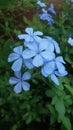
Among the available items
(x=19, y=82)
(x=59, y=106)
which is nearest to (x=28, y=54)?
(x=19, y=82)

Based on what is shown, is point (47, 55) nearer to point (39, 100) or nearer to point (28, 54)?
point (28, 54)

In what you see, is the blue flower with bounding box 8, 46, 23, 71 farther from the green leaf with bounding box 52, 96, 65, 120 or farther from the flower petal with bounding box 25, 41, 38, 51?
the green leaf with bounding box 52, 96, 65, 120

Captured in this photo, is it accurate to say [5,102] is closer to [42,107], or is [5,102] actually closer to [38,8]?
[42,107]

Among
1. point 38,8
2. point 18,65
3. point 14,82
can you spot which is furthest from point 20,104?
point 38,8

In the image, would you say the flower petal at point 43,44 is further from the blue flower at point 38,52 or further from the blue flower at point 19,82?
the blue flower at point 19,82

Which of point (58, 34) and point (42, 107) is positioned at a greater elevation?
point (58, 34)

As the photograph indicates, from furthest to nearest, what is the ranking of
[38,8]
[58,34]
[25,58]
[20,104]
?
[38,8] < [58,34] < [20,104] < [25,58]

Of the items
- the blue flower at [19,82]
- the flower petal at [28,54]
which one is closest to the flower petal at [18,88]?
the blue flower at [19,82]

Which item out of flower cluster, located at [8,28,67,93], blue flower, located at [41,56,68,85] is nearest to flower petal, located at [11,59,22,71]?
flower cluster, located at [8,28,67,93]
